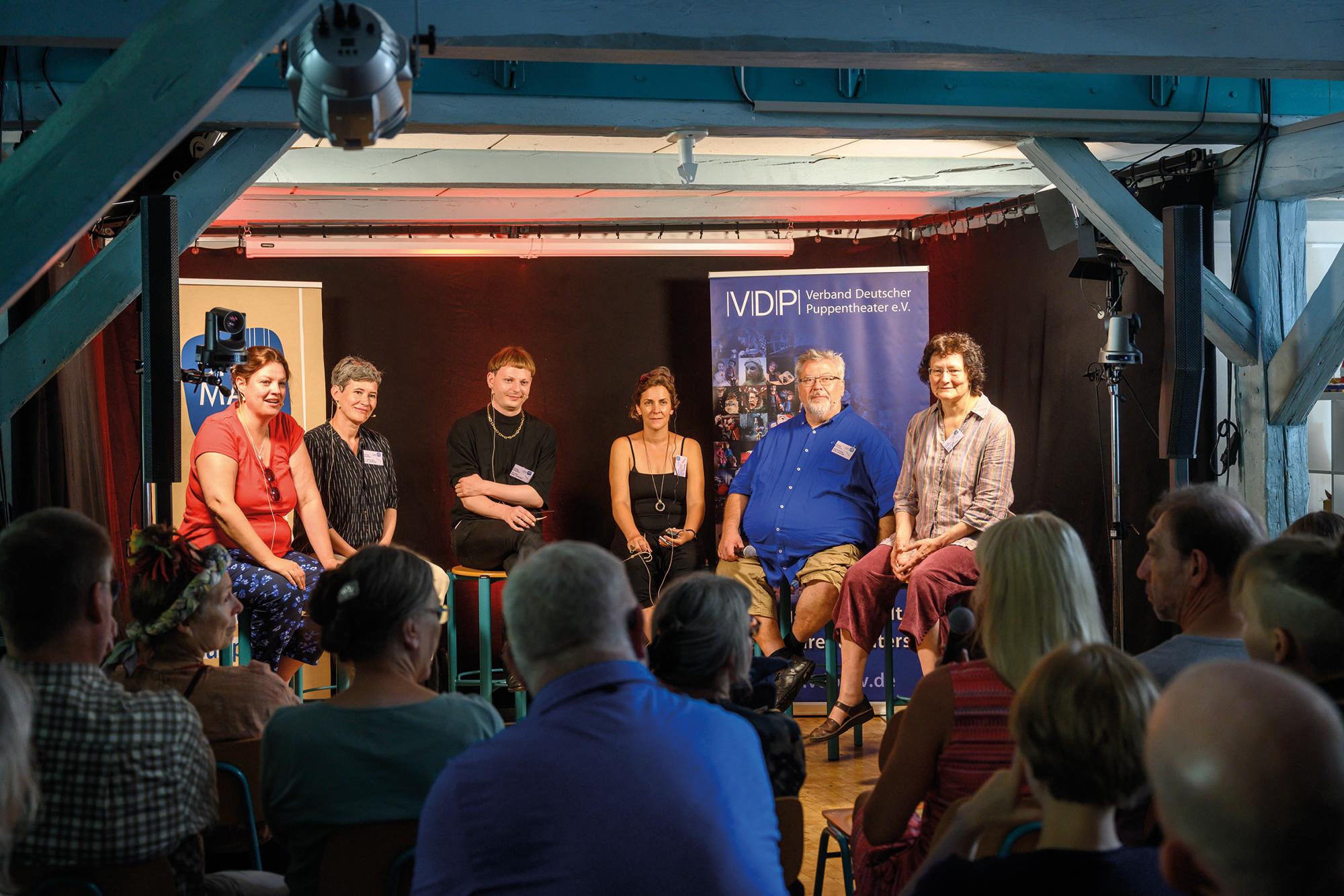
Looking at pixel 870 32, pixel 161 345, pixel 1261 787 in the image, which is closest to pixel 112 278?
pixel 161 345

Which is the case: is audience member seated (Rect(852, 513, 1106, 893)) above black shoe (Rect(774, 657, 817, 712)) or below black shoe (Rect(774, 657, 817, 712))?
above

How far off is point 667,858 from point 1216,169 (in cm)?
438

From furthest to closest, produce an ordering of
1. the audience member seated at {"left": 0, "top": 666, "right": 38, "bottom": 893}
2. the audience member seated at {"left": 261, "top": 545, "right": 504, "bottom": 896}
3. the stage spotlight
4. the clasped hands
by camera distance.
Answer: the clasped hands → the stage spotlight → the audience member seated at {"left": 261, "top": 545, "right": 504, "bottom": 896} → the audience member seated at {"left": 0, "top": 666, "right": 38, "bottom": 893}

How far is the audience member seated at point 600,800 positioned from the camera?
1.47 meters

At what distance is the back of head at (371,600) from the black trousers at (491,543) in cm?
329

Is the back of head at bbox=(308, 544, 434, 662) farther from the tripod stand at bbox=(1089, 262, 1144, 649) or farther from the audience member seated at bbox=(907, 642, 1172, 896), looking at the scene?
the tripod stand at bbox=(1089, 262, 1144, 649)

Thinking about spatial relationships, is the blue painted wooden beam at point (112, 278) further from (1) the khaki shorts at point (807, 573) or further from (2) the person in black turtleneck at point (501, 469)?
(1) the khaki shorts at point (807, 573)

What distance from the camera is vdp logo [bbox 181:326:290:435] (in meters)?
5.84

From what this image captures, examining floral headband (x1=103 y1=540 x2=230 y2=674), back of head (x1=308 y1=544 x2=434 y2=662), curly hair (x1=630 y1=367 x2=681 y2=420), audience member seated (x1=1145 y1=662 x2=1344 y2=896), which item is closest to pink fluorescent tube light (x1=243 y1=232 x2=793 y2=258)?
curly hair (x1=630 y1=367 x2=681 y2=420)

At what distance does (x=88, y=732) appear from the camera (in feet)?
5.99

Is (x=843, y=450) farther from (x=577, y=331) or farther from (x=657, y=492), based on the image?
(x=577, y=331)

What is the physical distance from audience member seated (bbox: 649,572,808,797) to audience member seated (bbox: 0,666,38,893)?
1214 millimetres

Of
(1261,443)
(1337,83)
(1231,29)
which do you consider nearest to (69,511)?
(1231,29)

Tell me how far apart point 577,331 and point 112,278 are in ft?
10.5
